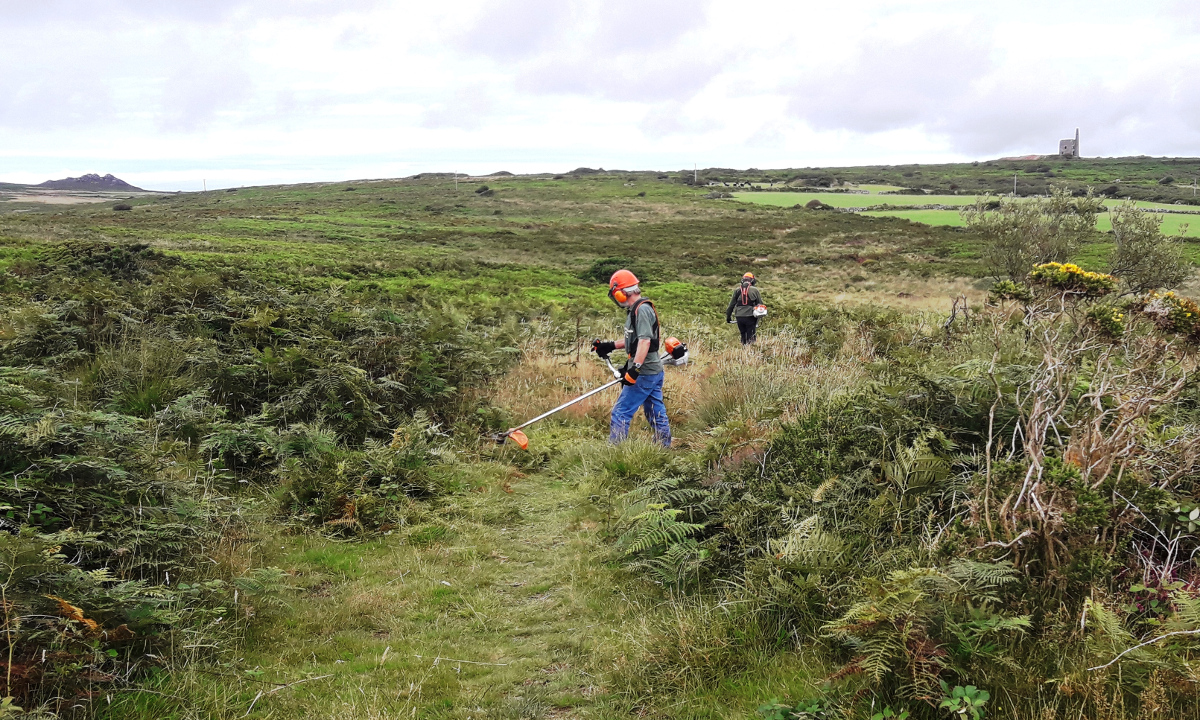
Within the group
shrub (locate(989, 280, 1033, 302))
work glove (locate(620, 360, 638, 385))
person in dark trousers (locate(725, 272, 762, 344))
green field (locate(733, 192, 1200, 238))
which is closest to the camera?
shrub (locate(989, 280, 1033, 302))

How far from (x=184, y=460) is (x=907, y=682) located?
5.52m

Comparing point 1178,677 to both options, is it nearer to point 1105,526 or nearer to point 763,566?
point 1105,526

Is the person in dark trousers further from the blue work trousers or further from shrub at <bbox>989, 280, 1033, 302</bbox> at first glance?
shrub at <bbox>989, 280, 1033, 302</bbox>

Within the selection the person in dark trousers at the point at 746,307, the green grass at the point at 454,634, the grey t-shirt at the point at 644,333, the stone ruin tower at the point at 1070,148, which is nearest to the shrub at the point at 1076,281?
the green grass at the point at 454,634

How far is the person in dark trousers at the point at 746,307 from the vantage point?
15.5 metres

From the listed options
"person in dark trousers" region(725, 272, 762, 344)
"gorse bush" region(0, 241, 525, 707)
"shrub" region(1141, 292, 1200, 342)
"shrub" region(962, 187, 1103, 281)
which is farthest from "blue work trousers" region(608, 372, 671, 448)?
"shrub" region(962, 187, 1103, 281)

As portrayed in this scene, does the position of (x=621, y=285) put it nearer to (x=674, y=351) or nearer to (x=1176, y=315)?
(x=674, y=351)

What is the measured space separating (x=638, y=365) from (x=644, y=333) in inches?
14.0

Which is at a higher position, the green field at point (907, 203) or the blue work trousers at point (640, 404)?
the green field at point (907, 203)

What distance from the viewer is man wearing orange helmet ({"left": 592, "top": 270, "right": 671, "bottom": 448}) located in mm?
7461

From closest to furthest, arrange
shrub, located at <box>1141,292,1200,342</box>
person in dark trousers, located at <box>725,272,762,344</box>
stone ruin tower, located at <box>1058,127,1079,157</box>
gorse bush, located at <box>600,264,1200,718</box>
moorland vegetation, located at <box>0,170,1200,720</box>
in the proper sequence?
1. gorse bush, located at <box>600,264,1200,718</box>
2. moorland vegetation, located at <box>0,170,1200,720</box>
3. shrub, located at <box>1141,292,1200,342</box>
4. person in dark trousers, located at <box>725,272,762,344</box>
5. stone ruin tower, located at <box>1058,127,1079,157</box>

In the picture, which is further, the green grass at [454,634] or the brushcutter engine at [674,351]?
the brushcutter engine at [674,351]

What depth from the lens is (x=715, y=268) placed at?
1633 inches

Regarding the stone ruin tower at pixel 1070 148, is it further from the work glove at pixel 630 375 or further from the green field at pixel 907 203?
the work glove at pixel 630 375
